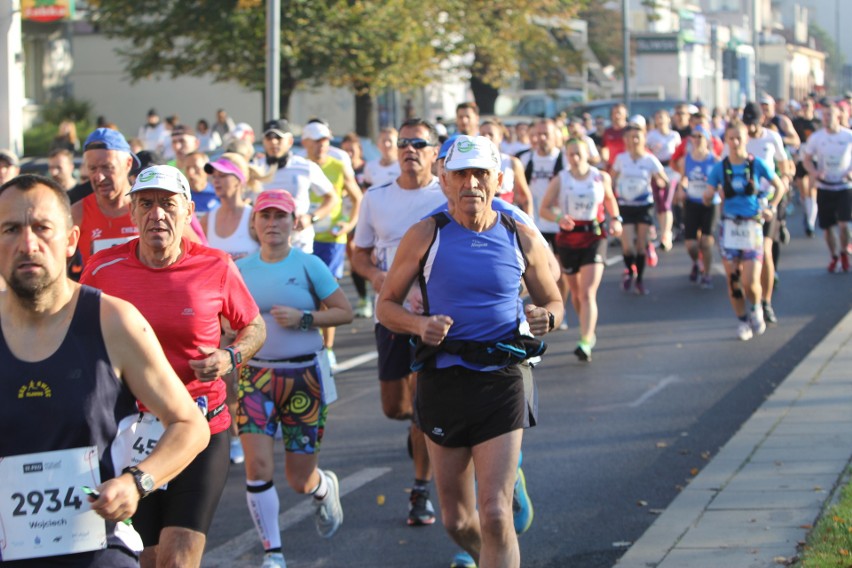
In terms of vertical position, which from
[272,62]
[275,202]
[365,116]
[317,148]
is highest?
[272,62]

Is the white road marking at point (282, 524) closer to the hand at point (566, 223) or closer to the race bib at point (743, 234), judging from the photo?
the hand at point (566, 223)

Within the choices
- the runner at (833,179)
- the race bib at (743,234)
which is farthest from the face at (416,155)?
the runner at (833,179)

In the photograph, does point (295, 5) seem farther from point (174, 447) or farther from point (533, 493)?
point (174, 447)

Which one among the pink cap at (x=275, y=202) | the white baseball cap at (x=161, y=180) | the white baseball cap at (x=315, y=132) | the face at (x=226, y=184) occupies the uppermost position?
the white baseball cap at (x=315, y=132)

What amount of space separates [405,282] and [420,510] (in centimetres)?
200

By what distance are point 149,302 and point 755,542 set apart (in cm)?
280

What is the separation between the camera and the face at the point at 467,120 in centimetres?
1162

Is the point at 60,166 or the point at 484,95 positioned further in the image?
the point at 484,95

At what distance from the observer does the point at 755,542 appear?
6305 millimetres

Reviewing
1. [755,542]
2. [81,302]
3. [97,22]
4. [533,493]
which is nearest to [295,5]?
[97,22]

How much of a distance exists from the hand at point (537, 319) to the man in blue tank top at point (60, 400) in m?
2.03

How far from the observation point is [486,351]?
5.60m

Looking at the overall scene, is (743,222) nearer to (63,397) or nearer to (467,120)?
(467,120)

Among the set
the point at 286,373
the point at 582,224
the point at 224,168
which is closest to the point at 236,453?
the point at 224,168
